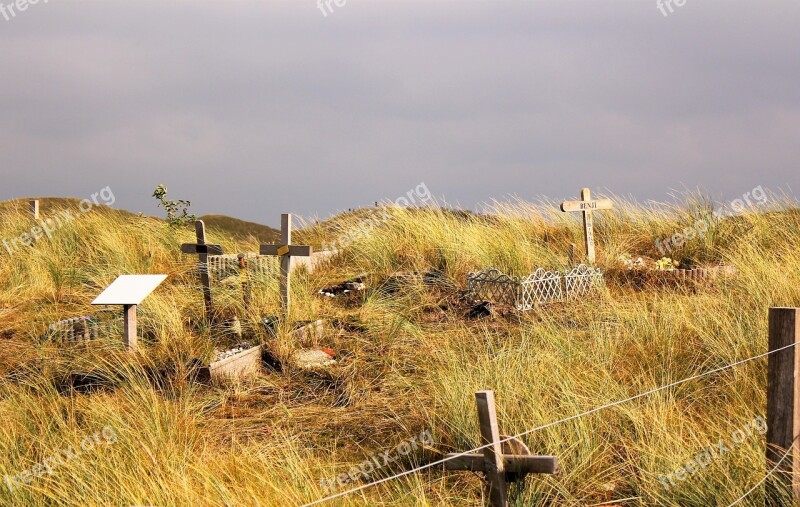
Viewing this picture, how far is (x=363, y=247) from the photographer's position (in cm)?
1309

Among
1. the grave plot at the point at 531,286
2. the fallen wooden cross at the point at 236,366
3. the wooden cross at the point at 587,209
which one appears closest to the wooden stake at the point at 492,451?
the fallen wooden cross at the point at 236,366

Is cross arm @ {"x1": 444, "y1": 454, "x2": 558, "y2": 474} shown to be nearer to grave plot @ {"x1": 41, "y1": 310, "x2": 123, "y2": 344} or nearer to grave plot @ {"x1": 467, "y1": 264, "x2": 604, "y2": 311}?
grave plot @ {"x1": 41, "y1": 310, "x2": 123, "y2": 344}

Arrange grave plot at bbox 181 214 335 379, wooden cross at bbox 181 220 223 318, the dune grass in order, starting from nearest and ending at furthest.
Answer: the dune grass, grave plot at bbox 181 214 335 379, wooden cross at bbox 181 220 223 318

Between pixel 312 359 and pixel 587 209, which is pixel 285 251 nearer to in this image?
pixel 312 359

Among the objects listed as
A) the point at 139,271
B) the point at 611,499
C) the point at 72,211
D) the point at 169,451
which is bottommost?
the point at 611,499

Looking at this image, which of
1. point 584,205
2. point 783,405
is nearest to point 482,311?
point 584,205

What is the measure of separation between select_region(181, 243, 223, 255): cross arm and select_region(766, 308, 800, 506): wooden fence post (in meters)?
6.97

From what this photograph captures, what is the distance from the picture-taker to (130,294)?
755 cm

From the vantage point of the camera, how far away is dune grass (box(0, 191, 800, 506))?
4699 mm

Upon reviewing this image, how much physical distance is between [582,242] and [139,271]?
25.4 feet

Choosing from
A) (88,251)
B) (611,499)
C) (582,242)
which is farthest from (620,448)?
(88,251)

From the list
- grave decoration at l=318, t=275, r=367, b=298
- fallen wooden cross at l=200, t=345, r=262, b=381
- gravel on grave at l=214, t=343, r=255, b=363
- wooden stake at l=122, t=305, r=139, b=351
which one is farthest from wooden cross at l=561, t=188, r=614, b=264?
wooden stake at l=122, t=305, r=139, b=351

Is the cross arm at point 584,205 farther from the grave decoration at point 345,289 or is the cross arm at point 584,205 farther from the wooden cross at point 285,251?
the wooden cross at point 285,251

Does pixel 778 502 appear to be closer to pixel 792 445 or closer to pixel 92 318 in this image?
pixel 792 445
